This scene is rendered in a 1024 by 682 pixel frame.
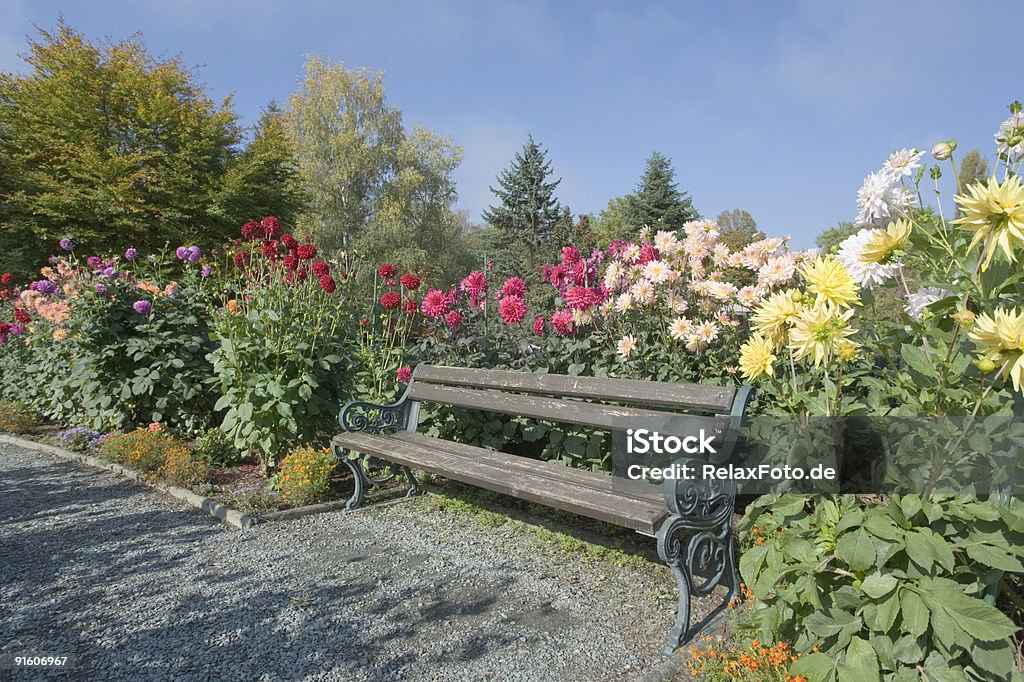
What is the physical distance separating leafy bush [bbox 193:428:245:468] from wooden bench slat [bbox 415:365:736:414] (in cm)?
206

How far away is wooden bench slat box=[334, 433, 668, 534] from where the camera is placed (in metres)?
2.51

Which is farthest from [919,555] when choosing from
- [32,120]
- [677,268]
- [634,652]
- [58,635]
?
[32,120]

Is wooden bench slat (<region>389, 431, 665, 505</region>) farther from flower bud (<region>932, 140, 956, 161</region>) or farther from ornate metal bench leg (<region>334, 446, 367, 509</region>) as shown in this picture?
flower bud (<region>932, 140, 956, 161</region>)

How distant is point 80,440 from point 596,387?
220 inches

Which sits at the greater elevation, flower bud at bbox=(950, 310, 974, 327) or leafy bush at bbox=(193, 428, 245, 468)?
flower bud at bbox=(950, 310, 974, 327)

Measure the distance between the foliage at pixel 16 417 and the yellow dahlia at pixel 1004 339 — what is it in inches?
346

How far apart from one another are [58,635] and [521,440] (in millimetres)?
2730

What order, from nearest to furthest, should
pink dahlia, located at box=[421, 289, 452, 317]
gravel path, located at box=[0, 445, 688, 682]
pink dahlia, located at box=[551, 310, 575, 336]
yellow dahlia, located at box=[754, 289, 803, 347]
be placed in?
yellow dahlia, located at box=[754, 289, 803, 347] → gravel path, located at box=[0, 445, 688, 682] → pink dahlia, located at box=[551, 310, 575, 336] → pink dahlia, located at box=[421, 289, 452, 317]

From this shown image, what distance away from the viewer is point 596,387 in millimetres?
3279

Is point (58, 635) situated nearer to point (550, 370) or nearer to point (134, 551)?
point (134, 551)

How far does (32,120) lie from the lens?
1536cm

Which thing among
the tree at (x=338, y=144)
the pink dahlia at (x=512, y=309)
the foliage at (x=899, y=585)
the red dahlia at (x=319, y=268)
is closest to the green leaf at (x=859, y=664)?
→ the foliage at (x=899, y=585)

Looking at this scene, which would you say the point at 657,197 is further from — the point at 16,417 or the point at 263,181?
the point at 16,417

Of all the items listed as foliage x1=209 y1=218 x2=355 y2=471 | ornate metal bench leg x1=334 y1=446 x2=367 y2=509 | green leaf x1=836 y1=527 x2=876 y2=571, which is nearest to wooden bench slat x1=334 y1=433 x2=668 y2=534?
ornate metal bench leg x1=334 y1=446 x2=367 y2=509
